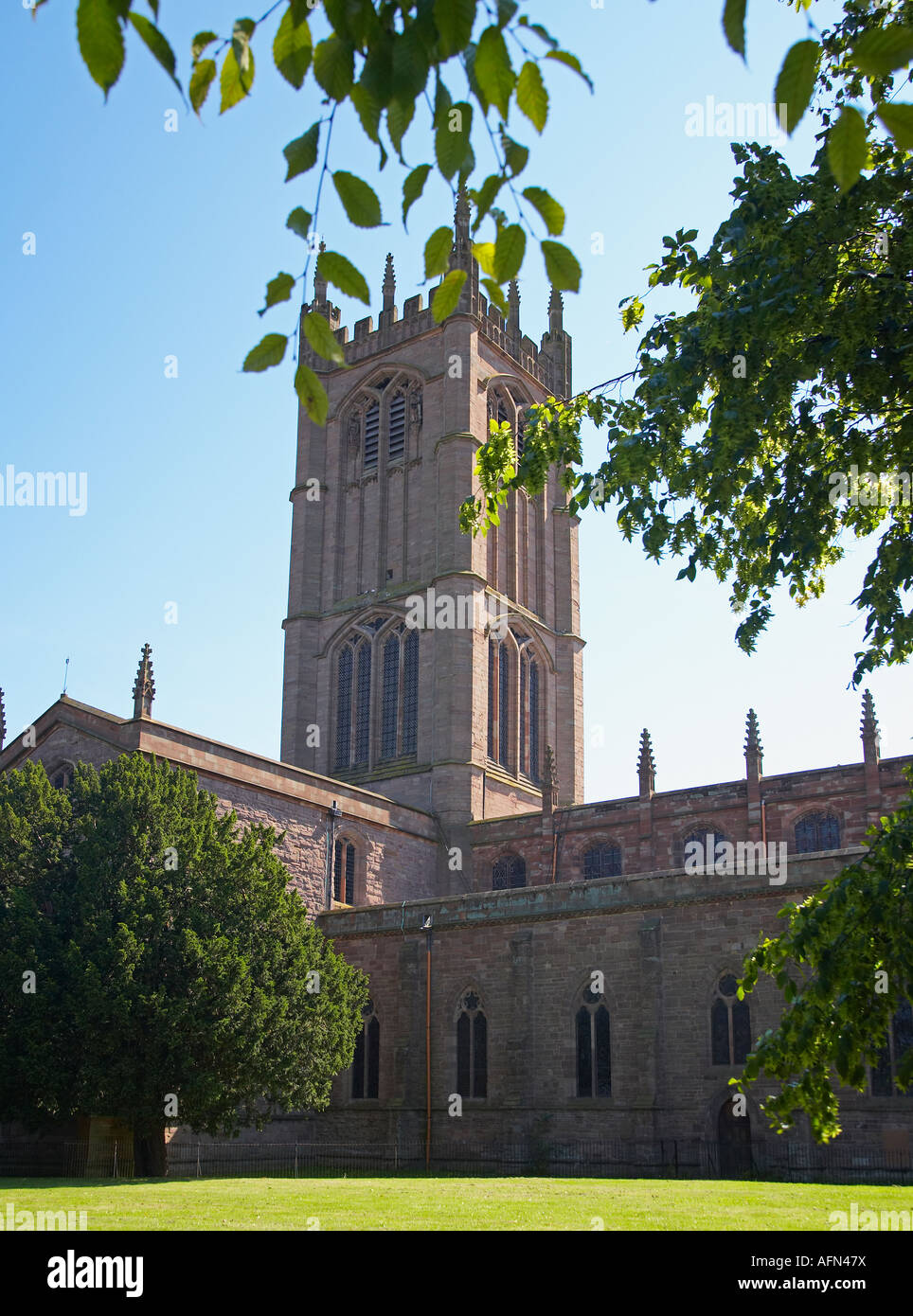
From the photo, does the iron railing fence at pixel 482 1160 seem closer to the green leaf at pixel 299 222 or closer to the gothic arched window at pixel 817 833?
the gothic arched window at pixel 817 833

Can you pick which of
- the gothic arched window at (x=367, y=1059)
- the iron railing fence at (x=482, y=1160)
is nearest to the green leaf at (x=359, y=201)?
the iron railing fence at (x=482, y=1160)

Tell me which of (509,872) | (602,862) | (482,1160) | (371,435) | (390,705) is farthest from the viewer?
(371,435)

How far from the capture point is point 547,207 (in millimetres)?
3756

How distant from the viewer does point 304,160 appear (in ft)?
12.1

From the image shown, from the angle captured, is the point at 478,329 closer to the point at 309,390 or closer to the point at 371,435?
the point at 371,435

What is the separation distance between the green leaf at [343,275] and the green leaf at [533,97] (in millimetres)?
687

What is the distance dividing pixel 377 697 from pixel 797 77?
143 ft

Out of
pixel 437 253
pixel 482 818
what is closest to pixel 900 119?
pixel 437 253

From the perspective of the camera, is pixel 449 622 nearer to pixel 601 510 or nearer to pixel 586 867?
pixel 586 867

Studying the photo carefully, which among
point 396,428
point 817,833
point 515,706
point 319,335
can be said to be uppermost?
point 396,428

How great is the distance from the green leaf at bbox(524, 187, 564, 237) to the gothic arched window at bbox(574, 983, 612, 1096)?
27373 mm

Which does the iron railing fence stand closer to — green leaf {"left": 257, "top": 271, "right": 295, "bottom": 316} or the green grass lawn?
the green grass lawn

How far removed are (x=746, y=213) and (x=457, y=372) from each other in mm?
40412

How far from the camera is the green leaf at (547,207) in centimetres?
374
